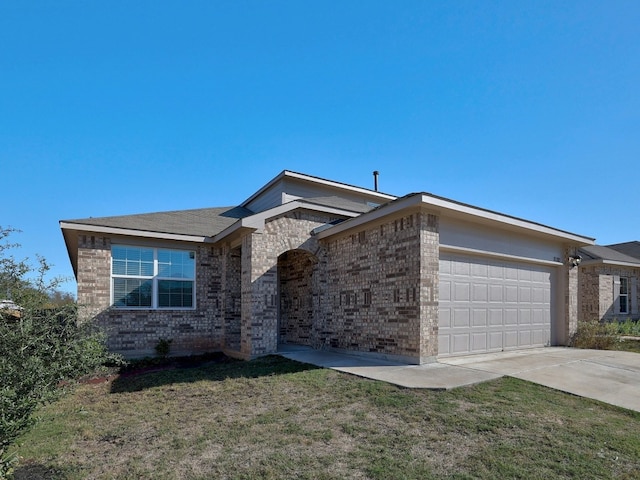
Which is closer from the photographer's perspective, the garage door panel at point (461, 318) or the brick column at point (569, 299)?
the garage door panel at point (461, 318)

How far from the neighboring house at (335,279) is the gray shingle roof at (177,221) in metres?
0.06

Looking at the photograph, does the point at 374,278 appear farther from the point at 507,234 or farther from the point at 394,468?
the point at 394,468

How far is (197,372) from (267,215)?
4204 millimetres

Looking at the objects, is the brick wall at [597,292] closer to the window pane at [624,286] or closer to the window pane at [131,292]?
the window pane at [624,286]

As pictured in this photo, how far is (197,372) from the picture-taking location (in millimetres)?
9570

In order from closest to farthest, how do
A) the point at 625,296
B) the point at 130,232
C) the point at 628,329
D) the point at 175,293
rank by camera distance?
the point at 130,232, the point at 175,293, the point at 628,329, the point at 625,296

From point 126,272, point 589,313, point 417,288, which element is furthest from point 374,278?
point 589,313

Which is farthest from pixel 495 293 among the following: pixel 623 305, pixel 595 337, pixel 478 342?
pixel 623 305

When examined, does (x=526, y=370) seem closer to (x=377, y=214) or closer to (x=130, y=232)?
(x=377, y=214)

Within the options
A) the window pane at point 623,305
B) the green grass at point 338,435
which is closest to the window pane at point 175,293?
the green grass at point 338,435

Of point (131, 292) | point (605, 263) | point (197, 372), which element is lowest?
point (197, 372)

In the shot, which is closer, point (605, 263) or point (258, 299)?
point (258, 299)

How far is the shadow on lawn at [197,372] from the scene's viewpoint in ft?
28.5

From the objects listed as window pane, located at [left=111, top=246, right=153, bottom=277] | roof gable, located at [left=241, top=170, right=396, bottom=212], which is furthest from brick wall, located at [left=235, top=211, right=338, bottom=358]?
window pane, located at [left=111, top=246, right=153, bottom=277]
